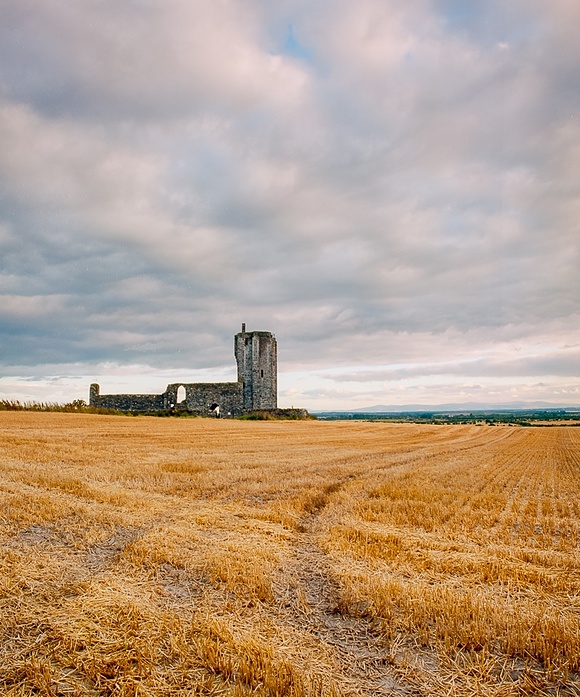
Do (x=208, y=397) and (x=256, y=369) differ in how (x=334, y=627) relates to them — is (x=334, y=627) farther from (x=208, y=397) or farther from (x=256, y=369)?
(x=256, y=369)

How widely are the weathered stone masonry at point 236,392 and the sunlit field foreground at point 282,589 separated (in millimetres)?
37623

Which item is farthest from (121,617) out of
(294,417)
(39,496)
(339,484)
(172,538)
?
(294,417)

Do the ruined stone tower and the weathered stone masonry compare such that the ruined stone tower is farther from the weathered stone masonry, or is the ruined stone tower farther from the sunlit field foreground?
the sunlit field foreground

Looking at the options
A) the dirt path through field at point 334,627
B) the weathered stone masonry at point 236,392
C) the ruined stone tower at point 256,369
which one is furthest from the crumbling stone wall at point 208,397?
the dirt path through field at point 334,627

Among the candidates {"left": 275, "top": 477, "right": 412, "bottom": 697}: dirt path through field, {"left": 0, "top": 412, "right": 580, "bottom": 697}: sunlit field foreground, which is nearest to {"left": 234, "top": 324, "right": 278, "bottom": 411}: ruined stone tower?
{"left": 0, "top": 412, "right": 580, "bottom": 697}: sunlit field foreground

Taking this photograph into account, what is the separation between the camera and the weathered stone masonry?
1818 inches

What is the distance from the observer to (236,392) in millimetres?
49656

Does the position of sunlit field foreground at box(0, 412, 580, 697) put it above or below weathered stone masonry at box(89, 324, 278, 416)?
below

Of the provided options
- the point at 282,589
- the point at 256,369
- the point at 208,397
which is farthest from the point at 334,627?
the point at 256,369

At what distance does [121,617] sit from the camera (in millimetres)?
3959

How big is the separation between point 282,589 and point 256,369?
46071mm

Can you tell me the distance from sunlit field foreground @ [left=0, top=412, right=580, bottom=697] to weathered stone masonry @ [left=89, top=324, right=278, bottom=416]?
123 ft

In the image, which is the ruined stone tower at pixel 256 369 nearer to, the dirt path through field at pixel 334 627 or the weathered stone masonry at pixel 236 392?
the weathered stone masonry at pixel 236 392

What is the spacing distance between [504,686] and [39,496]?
7528 millimetres
